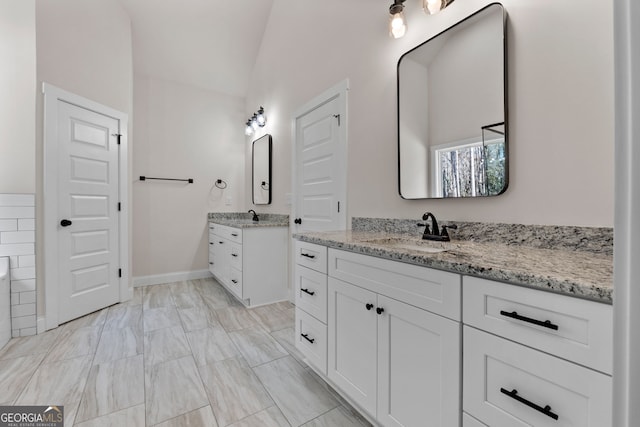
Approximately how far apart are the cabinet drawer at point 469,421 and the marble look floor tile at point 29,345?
2.68 m

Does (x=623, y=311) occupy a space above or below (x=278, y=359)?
above

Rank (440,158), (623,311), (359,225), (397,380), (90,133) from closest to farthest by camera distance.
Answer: (623,311), (397,380), (440,158), (359,225), (90,133)

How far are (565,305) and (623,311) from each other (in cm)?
40

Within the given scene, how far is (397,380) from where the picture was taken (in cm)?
110

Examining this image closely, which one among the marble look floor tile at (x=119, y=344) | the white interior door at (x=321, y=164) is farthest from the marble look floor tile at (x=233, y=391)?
the white interior door at (x=321, y=164)

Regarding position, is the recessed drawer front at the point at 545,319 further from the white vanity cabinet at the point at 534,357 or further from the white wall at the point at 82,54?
the white wall at the point at 82,54

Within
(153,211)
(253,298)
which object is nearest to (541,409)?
(253,298)

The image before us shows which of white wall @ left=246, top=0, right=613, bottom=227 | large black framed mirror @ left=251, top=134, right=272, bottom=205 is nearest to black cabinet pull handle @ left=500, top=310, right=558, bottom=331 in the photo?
white wall @ left=246, top=0, right=613, bottom=227

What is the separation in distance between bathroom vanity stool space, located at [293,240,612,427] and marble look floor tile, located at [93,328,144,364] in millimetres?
1486

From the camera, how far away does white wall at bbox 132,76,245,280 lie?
3.62 meters

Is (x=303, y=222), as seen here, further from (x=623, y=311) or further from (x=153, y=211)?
(x=623, y=311)

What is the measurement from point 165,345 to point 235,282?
99 cm

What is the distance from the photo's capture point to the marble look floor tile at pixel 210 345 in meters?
1.92

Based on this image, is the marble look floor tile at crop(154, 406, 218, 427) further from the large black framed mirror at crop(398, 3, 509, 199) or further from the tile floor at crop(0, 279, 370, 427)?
the large black framed mirror at crop(398, 3, 509, 199)
